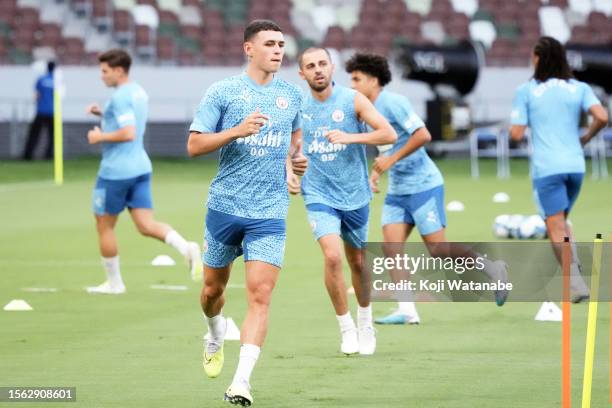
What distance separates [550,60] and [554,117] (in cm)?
48

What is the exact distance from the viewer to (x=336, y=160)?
10156mm

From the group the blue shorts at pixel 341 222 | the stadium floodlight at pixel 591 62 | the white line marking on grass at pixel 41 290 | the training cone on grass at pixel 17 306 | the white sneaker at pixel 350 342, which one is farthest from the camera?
the stadium floodlight at pixel 591 62

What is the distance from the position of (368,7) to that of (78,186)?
48.6 feet

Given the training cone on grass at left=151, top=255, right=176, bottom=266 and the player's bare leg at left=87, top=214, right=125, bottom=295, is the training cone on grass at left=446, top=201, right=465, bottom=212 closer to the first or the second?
the training cone on grass at left=151, top=255, right=176, bottom=266

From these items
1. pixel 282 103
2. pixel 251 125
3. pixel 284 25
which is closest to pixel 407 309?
pixel 282 103

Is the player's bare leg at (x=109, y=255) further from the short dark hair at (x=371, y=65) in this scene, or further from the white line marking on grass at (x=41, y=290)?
the short dark hair at (x=371, y=65)

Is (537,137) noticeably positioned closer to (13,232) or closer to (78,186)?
(13,232)

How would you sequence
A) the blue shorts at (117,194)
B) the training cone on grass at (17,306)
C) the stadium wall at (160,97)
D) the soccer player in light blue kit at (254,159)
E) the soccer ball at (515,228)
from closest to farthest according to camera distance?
the soccer player in light blue kit at (254,159) → the training cone on grass at (17,306) → the blue shorts at (117,194) → the soccer ball at (515,228) → the stadium wall at (160,97)

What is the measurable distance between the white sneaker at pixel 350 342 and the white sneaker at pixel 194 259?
4.10 metres

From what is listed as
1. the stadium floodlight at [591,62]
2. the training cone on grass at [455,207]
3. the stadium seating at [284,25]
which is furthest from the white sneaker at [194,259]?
the stadium seating at [284,25]

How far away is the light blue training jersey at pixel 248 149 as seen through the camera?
811 centimetres

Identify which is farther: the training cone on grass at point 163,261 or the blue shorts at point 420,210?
the training cone on grass at point 163,261

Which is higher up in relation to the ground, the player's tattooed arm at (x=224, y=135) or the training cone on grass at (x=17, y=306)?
the player's tattooed arm at (x=224, y=135)

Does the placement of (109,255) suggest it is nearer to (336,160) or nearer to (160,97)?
(336,160)
